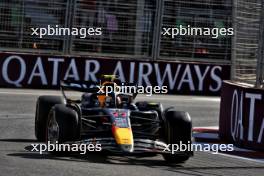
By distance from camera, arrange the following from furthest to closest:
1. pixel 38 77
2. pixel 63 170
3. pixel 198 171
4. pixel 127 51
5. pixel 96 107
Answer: pixel 127 51 < pixel 38 77 < pixel 96 107 < pixel 198 171 < pixel 63 170

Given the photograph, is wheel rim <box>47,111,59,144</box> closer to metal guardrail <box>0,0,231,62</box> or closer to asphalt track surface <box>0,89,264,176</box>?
asphalt track surface <box>0,89,264,176</box>

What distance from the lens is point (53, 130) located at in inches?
355

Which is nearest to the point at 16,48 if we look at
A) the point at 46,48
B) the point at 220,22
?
the point at 46,48

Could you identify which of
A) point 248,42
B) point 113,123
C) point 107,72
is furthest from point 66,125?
point 107,72

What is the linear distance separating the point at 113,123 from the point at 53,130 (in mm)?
793

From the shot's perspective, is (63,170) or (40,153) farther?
(40,153)

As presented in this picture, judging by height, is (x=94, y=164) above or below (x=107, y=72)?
below

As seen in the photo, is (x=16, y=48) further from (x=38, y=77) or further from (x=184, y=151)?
(x=184, y=151)

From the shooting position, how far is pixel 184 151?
8.76 m

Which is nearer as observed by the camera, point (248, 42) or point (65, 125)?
point (65, 125)

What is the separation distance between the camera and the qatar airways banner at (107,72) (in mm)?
17406

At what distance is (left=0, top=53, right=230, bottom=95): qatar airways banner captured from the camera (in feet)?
57.1

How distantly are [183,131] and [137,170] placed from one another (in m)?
1.10

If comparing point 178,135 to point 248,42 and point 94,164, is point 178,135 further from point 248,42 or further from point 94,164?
point 248,42
